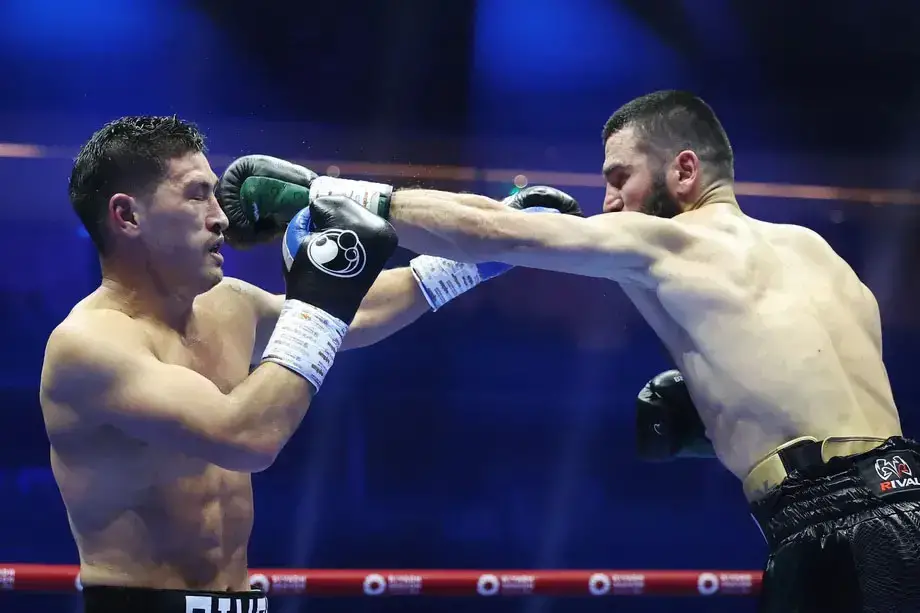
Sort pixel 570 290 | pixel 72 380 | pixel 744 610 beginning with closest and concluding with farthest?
pixel 72 380 < pixel 744 610 < pixel 570 290

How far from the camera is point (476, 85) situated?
4320 mm

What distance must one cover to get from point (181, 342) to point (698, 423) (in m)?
1.27

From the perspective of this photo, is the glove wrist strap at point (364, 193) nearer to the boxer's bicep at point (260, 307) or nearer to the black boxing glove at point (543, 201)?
the boxer's bicep at point (260, 307)

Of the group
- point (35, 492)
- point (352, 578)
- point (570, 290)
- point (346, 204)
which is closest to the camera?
point (346, 204)

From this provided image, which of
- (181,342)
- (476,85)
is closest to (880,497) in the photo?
(181,342)

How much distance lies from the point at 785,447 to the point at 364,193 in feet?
3.30

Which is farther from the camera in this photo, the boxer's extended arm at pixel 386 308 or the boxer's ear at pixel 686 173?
the boxer's extended arm at pixel 386 308

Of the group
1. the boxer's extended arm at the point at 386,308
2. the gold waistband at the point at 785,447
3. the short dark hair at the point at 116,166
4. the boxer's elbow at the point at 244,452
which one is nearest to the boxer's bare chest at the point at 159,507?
the boxer's elbow at the point at 244,452

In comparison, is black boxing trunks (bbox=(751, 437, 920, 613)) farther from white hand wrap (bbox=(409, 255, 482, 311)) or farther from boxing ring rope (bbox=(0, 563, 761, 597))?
boxing ring rope (bbox=(0, 563, 761, 597))

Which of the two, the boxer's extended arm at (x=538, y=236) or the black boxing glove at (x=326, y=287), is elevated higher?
the boxer's extended arm at (x=538, y=236)

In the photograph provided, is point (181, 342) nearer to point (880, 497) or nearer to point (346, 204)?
point (346, 204)

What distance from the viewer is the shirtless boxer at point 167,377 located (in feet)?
4.97

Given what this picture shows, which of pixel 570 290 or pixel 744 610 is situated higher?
pixel 570 290

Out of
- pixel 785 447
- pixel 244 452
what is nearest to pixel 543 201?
pixel 785 447
